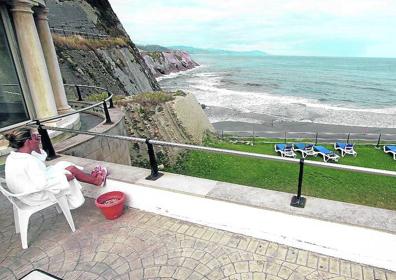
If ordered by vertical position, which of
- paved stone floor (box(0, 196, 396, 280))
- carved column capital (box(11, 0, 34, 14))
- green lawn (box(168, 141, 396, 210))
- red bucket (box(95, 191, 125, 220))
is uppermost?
carved column capital (box(11, 0, 34, 14))

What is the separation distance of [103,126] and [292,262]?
6551 millimetres

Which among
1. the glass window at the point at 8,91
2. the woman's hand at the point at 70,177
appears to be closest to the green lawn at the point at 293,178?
the glass window at the point at 8,91

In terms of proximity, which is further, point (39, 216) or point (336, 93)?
point (336, 93)

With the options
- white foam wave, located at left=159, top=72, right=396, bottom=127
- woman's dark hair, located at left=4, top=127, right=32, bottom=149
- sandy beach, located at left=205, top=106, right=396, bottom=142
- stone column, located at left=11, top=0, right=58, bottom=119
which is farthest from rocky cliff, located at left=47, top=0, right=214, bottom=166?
white foam wave, located at left=159, top=72, right=396, bottom=127

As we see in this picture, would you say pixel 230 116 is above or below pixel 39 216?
below

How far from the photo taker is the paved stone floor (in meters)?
2.96

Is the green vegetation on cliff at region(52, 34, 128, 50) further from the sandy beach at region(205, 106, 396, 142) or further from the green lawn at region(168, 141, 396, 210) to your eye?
the green lawn at region(168, 141, 396, 210)

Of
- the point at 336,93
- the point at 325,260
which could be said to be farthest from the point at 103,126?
the point at 336,93

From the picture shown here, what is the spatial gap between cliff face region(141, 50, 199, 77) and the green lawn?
81811 mm

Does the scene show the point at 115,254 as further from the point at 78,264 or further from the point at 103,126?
the point at 103,126

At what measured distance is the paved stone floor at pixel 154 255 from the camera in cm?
296

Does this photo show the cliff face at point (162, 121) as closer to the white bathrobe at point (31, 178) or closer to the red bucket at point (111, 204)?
the red bucket at point (111, 204)

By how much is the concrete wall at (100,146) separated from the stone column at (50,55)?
166cm

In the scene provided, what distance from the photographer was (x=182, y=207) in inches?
151
